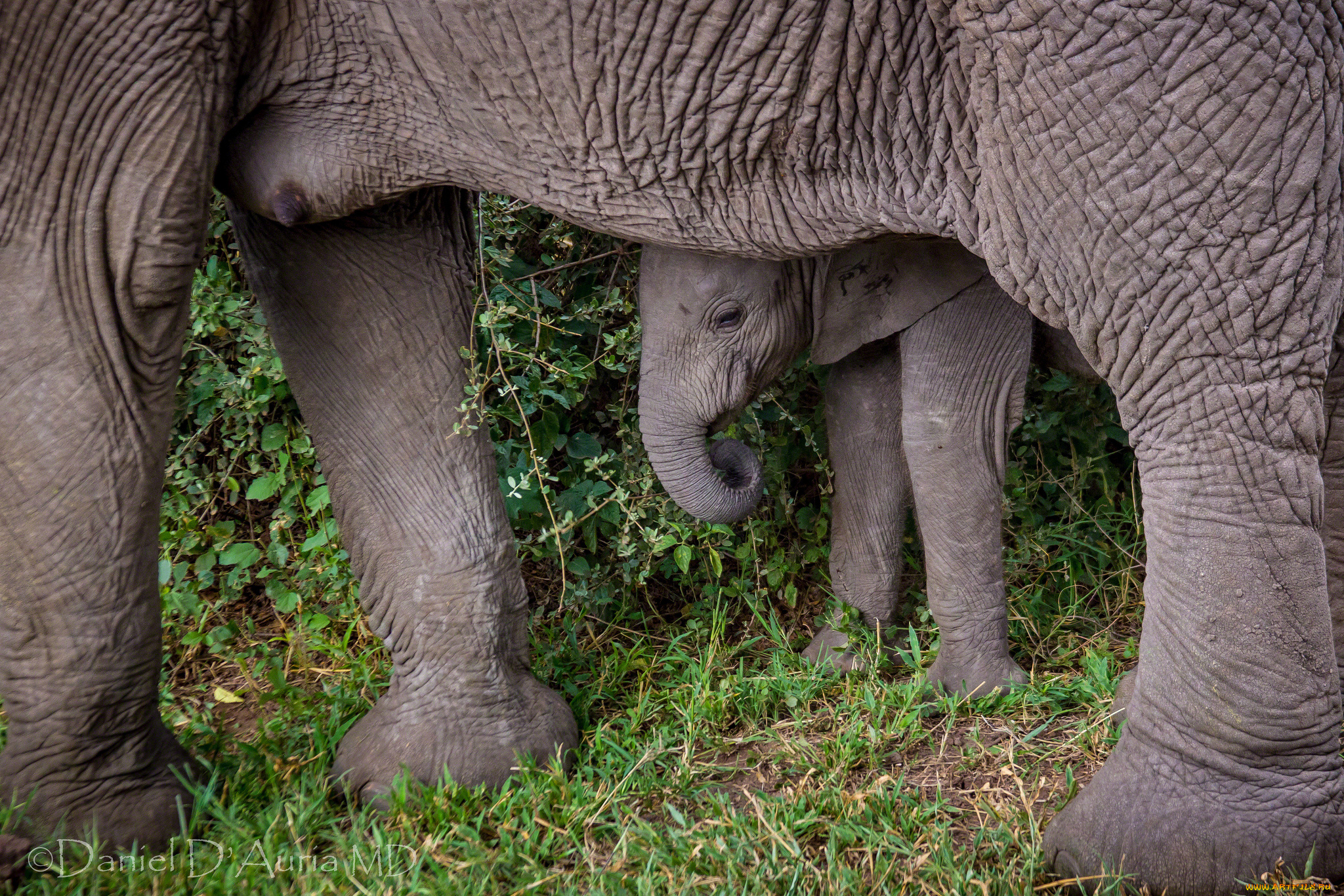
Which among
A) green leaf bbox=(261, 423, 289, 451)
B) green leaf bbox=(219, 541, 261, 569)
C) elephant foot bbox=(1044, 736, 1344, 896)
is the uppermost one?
green leaf bbox=(261, 423, 289, 451)

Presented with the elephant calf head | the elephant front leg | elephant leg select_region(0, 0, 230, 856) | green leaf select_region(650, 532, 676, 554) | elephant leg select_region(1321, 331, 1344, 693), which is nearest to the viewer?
elephant leg select_region(0, 0, 230, 856)

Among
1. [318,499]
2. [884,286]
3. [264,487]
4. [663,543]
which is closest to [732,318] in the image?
[884,286]

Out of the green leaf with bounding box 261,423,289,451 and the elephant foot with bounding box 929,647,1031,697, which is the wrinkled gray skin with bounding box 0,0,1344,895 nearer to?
the elephant foot with bounding box 929,647,1031,697

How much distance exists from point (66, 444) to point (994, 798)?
1.95m

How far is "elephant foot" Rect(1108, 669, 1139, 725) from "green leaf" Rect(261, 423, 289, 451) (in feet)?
7.61

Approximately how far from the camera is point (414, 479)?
2.93 metres

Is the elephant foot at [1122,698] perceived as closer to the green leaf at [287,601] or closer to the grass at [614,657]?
the grass at [614,657]

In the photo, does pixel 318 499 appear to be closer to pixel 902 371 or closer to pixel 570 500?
pixel 570 500

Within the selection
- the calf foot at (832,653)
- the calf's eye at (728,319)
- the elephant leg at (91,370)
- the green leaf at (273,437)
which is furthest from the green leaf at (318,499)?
the calf foot at (832,653)

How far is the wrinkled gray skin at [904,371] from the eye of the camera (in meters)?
3.13

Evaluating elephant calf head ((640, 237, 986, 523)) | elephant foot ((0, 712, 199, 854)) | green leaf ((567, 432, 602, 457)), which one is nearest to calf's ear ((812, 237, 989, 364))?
elephant calf head ((640, 237, 986, 523))

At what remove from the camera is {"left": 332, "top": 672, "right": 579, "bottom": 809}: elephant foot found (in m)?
2.87

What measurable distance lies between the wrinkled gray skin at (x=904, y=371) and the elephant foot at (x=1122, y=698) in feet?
1.05

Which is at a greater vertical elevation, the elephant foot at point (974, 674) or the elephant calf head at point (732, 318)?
the elephant calf head at point (732, 318)
